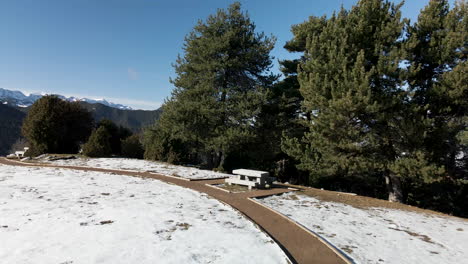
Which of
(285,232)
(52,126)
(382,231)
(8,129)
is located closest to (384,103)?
(382,231)

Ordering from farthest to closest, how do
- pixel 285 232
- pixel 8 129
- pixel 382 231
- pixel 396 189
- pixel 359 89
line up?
1. pixel 8 129
2. pixel 396 189
3. pixel 359 89
4. pixel 382 231
5. pixel 285 232

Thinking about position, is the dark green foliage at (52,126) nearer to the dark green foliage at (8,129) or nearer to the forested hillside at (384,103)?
the forested hillside at (384,103)

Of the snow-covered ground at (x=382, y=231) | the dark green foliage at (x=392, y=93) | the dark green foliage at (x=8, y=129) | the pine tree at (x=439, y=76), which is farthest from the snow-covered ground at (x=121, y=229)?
the dark green foliage at (x=8, y=129)

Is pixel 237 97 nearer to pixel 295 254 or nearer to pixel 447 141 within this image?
pixel 447 141

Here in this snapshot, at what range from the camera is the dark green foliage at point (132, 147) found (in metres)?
22.4

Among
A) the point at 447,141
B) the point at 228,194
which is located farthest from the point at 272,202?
the point at 447,141

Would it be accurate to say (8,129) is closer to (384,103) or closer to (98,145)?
(98,145)

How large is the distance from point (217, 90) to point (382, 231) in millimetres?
13191

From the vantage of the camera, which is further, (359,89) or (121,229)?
(359,89)

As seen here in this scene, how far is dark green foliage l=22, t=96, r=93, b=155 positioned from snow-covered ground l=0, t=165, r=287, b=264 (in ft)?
42.2

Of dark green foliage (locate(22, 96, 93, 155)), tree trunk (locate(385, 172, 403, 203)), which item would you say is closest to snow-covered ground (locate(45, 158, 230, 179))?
dark green foliage (locate(22, 96, 93, 155))

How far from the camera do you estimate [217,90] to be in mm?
17281

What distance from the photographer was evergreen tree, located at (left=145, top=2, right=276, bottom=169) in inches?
651

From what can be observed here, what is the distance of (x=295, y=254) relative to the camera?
4.62 metres
